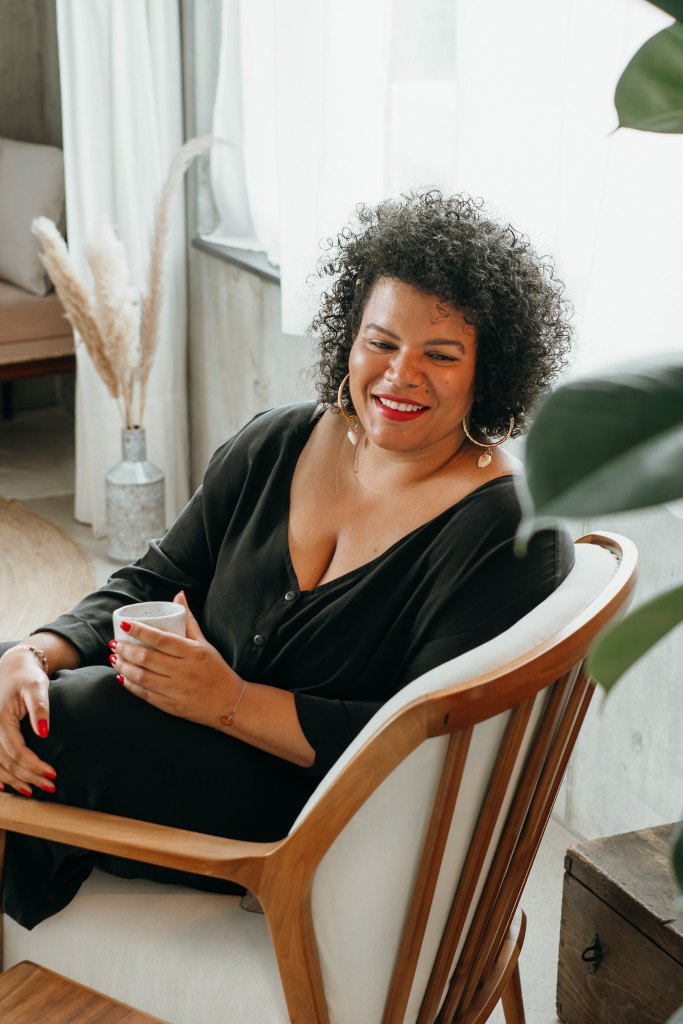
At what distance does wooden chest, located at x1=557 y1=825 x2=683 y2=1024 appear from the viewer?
59.8 inches

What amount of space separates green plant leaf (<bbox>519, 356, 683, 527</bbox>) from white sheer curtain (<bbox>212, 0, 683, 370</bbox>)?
50.5 inches

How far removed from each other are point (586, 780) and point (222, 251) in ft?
6.91

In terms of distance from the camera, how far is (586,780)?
2.19 m

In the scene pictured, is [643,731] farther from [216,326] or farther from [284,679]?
[216,326]

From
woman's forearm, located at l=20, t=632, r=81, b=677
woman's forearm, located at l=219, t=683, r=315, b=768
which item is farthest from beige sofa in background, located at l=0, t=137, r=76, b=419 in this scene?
woman's forearm, located at l=219, t=683, r=315, b=768

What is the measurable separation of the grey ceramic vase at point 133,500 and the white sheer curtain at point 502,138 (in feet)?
3.33

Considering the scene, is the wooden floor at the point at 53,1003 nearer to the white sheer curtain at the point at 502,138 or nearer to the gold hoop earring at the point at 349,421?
the gold hoop earring at the point at 349,421

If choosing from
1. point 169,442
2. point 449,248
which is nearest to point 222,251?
point 169,442

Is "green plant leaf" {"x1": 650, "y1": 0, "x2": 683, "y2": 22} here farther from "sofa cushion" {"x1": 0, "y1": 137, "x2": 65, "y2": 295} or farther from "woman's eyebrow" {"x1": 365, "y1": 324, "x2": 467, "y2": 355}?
"sofa cushion" {"x1": 0, "y1": 137, "x2": 65, "y2": 295}

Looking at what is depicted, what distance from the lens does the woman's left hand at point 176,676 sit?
4.65 feet

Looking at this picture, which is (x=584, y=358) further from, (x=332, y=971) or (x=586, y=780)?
(x=332, y=971)

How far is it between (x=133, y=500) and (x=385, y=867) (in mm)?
2677

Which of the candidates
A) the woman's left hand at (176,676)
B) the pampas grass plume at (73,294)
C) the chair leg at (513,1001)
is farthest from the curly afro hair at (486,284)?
the pampas grass plume at (73,294)

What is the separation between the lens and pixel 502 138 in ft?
6.50
